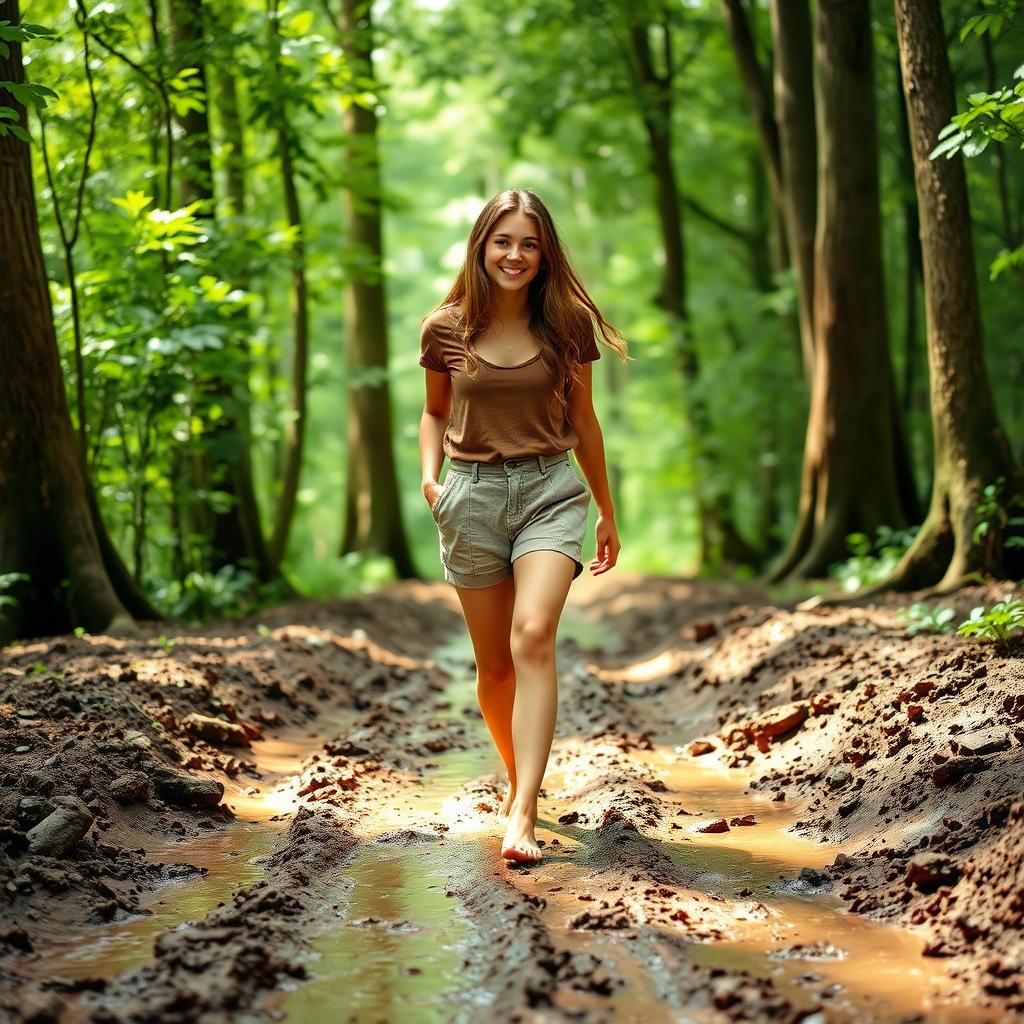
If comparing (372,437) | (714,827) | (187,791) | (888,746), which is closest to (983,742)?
(888,746)

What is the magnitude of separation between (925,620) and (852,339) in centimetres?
569

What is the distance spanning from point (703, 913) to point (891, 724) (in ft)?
6.34

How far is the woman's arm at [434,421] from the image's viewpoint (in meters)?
4.88

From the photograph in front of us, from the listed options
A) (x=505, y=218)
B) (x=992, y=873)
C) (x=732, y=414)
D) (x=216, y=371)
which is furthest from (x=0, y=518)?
(x=732, y=414)

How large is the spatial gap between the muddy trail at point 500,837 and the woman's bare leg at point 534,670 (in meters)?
0.29

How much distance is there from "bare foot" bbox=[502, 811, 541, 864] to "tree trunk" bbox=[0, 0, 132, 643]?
4805 millimetres

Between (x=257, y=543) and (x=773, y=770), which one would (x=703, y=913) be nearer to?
(x=773, y=770)

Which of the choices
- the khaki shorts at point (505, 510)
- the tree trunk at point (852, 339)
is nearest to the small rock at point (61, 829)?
the khaki shorts at point (505, 510)

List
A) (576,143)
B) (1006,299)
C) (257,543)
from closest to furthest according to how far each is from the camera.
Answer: (257,543)
(1006,299)
(576,143)

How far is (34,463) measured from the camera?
8070 mm

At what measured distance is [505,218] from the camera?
4727 millimetres

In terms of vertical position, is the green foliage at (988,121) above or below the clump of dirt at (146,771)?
above

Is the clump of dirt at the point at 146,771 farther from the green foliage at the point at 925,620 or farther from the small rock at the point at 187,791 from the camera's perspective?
the green foliage at the point at 925,620

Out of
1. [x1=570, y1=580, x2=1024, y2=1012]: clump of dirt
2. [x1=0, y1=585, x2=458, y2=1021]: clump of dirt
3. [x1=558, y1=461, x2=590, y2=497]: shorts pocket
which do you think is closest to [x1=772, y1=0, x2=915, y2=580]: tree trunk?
[x1=570, y1=580, x2=1024, y2=1012]: clump of dirt
